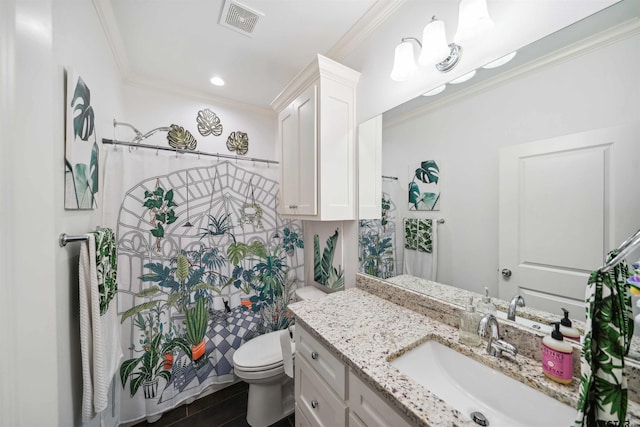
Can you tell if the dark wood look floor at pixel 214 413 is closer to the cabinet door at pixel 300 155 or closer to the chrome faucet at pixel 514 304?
the cabinet door at pixel 300 155

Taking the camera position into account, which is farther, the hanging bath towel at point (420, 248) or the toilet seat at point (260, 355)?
the toilet seat at point (260, 355)

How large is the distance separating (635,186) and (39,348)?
168 centimetres

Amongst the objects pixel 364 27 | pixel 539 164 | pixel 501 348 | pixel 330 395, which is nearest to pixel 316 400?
pixel 330 395

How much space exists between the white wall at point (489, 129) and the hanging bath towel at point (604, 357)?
1.01 ft

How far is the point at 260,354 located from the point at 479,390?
1392 millimetres

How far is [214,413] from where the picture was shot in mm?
1644

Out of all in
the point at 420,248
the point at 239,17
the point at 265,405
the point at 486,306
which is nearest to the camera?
the point at 486,306

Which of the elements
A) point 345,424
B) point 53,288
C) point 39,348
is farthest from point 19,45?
point 345,424

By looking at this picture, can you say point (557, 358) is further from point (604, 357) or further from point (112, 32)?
point (112, 32)

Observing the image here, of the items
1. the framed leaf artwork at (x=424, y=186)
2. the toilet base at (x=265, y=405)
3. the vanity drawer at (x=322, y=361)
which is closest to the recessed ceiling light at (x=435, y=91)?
the framed leaf artwork at (x=424, y=186)

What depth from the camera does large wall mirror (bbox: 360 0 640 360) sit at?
637 mm

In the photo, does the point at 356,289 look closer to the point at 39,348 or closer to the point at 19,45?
the point at 39,348

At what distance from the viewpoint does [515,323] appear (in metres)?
0.81

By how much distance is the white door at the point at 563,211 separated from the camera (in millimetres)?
637
